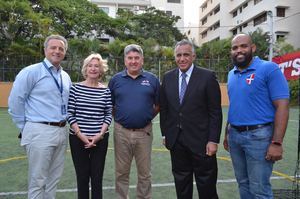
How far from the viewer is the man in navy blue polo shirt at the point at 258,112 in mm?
3432

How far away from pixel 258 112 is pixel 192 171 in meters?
1.03

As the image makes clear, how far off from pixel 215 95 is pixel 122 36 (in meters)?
27.6

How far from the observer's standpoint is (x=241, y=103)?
364 centimetres

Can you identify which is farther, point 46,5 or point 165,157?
point 46,5

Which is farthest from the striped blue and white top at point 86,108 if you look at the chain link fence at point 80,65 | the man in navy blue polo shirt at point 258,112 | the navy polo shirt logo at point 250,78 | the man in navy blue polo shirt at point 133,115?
the chain link fence at point 80,65

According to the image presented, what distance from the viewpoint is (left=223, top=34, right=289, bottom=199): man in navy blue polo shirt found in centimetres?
343


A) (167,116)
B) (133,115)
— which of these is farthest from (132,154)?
(167,116)

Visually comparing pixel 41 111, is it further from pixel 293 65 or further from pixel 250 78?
pixel 293 65

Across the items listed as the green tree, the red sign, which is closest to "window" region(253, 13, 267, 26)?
the green tree

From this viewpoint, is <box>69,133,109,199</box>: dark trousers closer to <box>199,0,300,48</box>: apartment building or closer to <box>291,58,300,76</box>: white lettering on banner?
<box>291,58,300,76</box>: white lettering on banner

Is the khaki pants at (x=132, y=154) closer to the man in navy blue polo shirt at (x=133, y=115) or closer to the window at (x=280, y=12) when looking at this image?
the man in navy blue polo shirt at (x=133, y=115)

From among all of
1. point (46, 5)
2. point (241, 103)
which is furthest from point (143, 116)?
point (46, 5)

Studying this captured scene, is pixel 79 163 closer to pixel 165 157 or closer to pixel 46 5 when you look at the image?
pixel 165 157

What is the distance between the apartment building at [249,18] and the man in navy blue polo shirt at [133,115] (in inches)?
847
